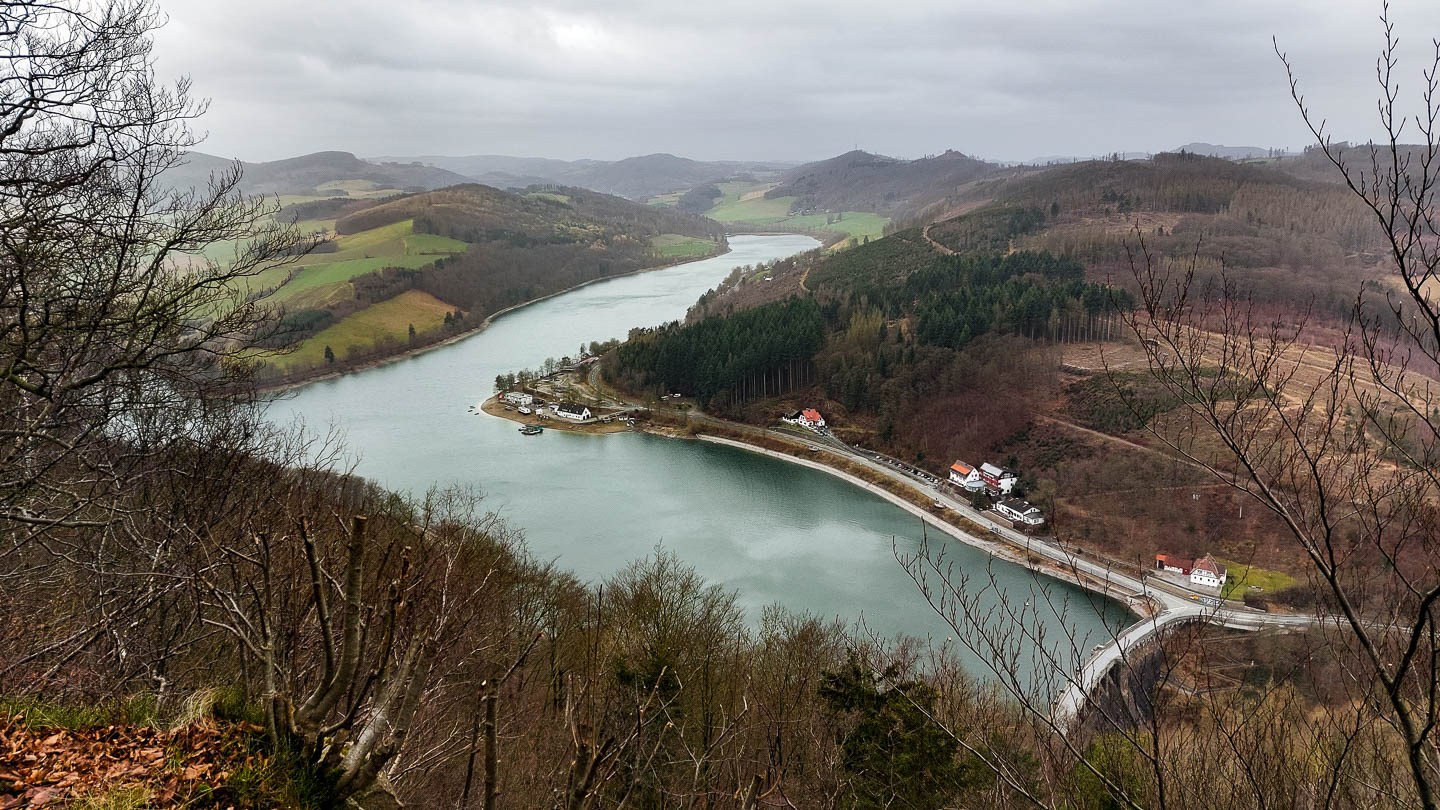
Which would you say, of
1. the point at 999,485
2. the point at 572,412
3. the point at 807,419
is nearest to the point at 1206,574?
the point at 999,485

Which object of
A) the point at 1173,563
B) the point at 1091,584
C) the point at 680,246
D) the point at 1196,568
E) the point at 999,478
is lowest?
the point at 1173,563

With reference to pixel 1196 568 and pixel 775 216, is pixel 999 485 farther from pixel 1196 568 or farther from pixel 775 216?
pixel 775 216

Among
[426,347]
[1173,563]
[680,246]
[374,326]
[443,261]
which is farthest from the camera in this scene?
[680,246]

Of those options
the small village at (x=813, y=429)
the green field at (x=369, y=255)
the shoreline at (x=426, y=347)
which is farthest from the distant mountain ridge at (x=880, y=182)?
the small village at (x=813, y=429)

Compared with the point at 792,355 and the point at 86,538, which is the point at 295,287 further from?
the point at 86,538

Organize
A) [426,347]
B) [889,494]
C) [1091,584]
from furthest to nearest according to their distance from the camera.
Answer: [426,347] → [889,494] → [1091,584]

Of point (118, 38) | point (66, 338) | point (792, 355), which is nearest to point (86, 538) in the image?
point (66, 338)
